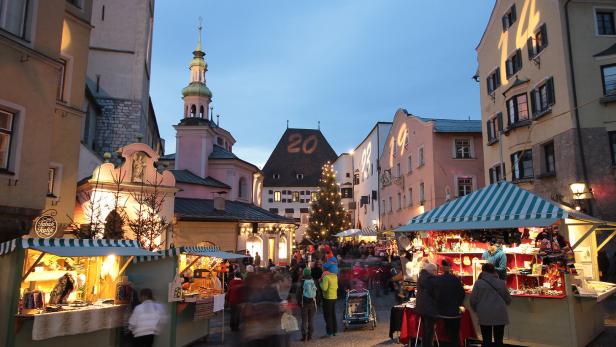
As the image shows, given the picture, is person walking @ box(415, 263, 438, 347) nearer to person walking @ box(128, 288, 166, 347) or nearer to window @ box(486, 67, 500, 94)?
person walking @ box(128, 288, 166, 347)

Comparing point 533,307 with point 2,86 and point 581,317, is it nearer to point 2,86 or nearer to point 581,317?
point 581,317

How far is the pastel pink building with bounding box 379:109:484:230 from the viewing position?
103 ft

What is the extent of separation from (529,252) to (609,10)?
15128mm

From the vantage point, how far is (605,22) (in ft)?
67.4

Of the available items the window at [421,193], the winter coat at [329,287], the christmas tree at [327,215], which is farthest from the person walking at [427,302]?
the christmas tree at [327,215]

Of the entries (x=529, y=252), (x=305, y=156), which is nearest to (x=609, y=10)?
(x=529, y=252)

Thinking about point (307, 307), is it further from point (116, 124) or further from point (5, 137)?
point (116, 124)

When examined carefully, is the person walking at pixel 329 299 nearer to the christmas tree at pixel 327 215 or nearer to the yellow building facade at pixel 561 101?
the yellow building facade at pixel 561 101

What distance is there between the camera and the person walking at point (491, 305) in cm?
859

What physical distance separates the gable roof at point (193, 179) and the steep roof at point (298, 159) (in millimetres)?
38856

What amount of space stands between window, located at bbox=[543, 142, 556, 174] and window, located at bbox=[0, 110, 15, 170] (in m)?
20.6

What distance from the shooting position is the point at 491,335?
8.78 meters

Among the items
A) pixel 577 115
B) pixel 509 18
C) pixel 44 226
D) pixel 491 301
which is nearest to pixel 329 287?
pixel 491 301

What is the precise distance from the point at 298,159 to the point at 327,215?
2943 cm
